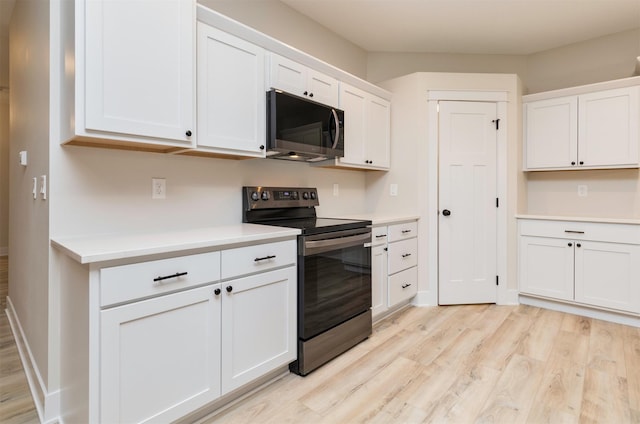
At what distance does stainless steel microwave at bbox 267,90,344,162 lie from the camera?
2238 mm

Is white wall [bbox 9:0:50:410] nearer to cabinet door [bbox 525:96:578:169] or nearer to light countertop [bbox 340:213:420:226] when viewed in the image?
light countertop [bbox 340:213:420:226]

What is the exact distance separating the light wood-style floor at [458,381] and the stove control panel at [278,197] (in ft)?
3.81

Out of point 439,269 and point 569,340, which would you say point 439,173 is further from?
point 569,340

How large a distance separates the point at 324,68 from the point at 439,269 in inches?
85.8

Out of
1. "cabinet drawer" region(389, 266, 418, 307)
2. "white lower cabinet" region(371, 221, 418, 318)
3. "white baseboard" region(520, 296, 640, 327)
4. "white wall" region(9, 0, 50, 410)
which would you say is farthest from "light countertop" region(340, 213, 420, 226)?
"white wall" region(9, 0, 50, 410)

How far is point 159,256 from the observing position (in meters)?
1.46

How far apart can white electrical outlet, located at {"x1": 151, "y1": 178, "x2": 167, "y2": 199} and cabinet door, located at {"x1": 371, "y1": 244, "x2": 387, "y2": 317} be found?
1598 millimetres

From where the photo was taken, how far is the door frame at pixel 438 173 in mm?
3400

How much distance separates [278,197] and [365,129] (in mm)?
1149

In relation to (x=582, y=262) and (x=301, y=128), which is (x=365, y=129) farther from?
(x=582, y=262)

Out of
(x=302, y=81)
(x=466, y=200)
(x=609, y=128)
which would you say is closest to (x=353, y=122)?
(x=302, y=81)

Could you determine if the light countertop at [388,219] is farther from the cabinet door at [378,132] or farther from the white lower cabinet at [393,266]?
the cabinet door at [378,132]

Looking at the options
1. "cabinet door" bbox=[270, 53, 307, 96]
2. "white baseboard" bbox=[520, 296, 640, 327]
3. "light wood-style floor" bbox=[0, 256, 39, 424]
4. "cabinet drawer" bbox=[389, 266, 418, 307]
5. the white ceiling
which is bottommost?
"light wood-style floor" bbox=[0, 256, 39, 424]

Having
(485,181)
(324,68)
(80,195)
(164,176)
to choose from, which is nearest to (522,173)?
(485,181)
